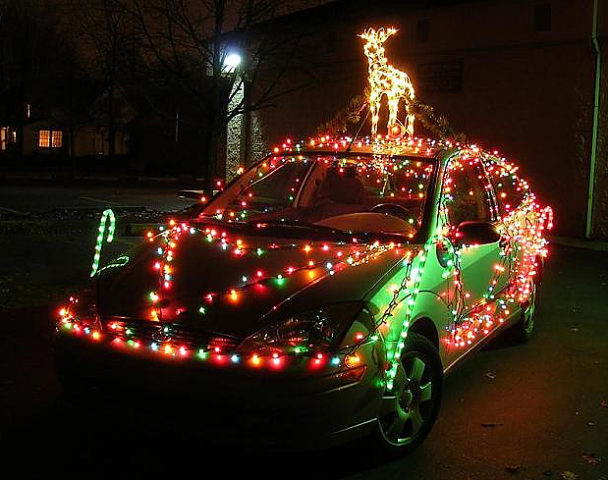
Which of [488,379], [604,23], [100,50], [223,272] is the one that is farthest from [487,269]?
[100,50]

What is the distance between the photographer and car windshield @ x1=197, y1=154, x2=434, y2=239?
18.4ft

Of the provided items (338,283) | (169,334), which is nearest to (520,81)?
(338,283)

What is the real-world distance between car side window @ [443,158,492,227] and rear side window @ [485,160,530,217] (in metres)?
0.15

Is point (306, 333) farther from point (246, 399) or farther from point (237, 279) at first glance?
point (237, 279)

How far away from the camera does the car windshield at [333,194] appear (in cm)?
561

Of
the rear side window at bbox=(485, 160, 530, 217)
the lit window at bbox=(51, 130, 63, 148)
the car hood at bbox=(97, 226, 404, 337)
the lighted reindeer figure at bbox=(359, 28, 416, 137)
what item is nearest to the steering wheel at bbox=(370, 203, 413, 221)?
the car hood at bbox=(97, 226, 404, 337)

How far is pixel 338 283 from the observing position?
13.9 ft

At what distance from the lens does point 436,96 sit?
18.3 m

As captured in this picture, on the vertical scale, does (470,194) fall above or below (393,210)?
above

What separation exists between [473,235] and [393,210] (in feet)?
2.74

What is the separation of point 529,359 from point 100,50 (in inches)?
472

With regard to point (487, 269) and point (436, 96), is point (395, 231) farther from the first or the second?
point (436, 96)

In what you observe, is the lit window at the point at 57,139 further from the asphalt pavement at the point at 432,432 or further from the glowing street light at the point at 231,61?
the asphalt pavement at the point at 432,432

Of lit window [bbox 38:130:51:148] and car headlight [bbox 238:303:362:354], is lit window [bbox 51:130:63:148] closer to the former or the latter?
lit window [bbox 38:130:51:148]
